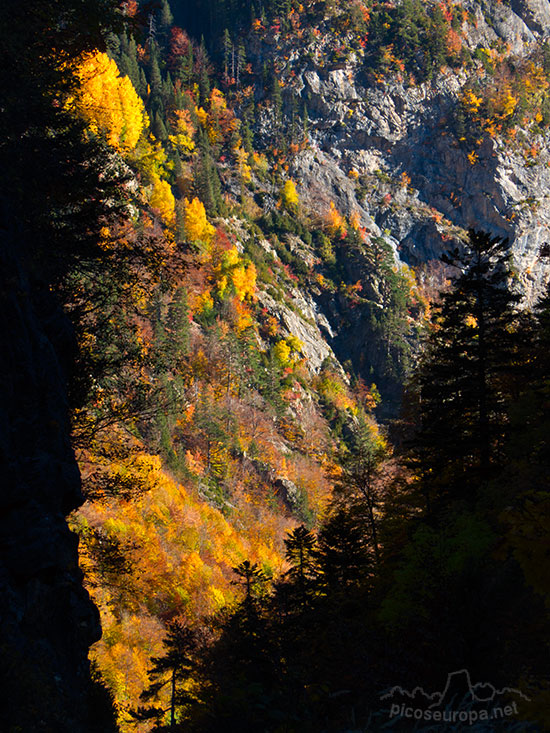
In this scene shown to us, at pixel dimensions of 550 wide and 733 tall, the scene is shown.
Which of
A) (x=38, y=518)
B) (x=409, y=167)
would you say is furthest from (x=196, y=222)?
(x=38, y=518)

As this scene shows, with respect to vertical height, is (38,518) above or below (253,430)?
below

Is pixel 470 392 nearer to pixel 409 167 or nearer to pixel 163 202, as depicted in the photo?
pixel 163 202

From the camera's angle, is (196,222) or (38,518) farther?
(196,222)

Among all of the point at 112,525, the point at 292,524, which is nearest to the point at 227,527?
the point at 292,524

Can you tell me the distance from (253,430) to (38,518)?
60.7 metres

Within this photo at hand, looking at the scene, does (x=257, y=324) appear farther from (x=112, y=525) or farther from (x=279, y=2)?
(x=279, y=2)

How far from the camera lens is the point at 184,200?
269 feet

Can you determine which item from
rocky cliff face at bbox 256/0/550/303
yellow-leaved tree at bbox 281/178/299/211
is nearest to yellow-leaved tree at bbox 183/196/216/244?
yellow-leaved tree at bbox 281/178/299/211

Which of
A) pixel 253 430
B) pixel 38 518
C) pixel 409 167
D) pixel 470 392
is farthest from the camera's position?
pixel 409 167

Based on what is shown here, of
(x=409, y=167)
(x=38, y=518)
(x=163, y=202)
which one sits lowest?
(x=38, y=518)

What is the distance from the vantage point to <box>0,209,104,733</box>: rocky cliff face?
618cm

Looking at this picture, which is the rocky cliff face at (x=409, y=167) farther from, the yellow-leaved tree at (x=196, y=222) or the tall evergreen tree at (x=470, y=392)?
the tall evergreen tree at (x=470, y=392)

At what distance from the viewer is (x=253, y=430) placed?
6750 cm

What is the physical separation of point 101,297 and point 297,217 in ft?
348
